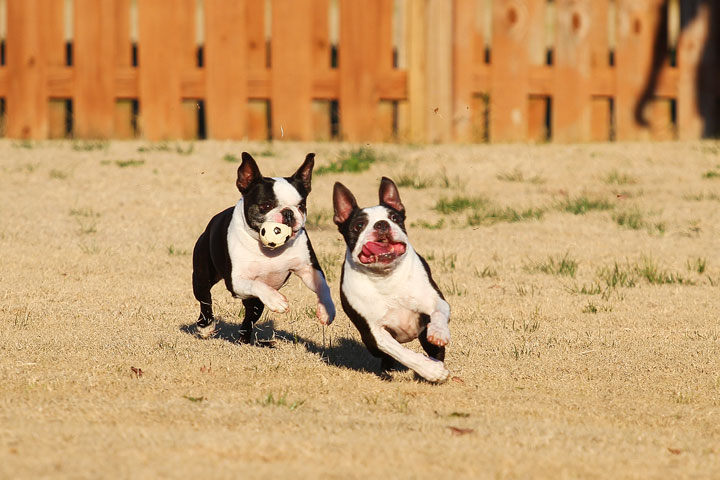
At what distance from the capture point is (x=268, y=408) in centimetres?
462

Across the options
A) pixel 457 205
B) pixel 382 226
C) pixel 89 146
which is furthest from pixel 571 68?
pixel 382 226

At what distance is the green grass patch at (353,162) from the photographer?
37.7ft

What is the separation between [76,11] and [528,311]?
7.34 meters

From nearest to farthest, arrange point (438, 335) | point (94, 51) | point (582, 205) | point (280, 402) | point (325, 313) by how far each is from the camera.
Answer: point (280, 402), point (438, 335), point (325, 313), point (582, 205), point (94, 51)

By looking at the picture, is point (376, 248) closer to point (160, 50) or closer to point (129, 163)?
point (129, 163)

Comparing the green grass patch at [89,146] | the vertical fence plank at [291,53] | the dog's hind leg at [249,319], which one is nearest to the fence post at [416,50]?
the vertical fence plank at [291,53]

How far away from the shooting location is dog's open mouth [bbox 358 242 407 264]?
5.00m

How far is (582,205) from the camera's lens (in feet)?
34.4

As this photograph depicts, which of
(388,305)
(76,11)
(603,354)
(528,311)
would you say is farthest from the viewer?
(76,11)

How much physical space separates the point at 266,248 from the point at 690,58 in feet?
31.8

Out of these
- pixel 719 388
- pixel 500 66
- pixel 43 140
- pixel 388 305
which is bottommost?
pixel 719 388

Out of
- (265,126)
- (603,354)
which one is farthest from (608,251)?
(265,126)

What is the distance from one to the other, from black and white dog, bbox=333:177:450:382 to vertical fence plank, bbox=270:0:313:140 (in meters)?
7.11

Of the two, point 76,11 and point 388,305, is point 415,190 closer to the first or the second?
point 76,11
